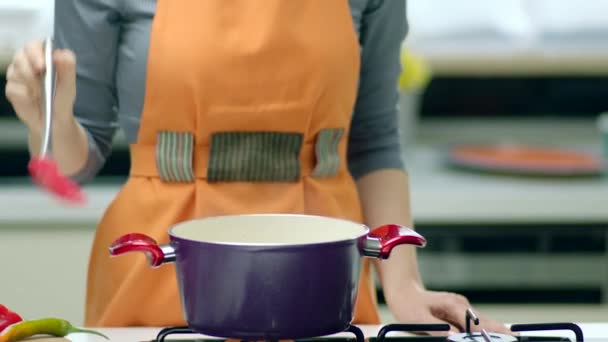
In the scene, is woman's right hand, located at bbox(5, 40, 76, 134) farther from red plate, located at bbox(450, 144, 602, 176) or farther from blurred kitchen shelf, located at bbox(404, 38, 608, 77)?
blurred kitchen shelf, located at bbox(404, 38, 608, 77)

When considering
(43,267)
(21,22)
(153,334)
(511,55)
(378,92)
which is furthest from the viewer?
(511,55)

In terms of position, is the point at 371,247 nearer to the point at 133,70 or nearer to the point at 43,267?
the point at 133,70

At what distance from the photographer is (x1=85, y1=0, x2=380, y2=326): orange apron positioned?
3.63 ft

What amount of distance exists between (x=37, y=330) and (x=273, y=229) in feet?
0.69

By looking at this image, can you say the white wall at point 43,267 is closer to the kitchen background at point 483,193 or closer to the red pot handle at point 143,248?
the kitchen background at point 483,193

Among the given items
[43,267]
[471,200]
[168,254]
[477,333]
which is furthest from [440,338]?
[43,267]

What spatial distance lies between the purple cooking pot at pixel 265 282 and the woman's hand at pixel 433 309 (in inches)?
8.8

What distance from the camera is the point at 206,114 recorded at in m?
1.11

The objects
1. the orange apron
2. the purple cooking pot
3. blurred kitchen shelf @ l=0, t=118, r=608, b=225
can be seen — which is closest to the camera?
the purple cooking pot

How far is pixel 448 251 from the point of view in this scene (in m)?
2.03

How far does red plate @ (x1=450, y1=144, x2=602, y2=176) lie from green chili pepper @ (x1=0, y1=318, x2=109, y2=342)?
140cm

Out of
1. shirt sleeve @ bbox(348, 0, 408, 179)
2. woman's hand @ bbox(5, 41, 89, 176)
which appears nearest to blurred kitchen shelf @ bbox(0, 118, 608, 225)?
shirt sleeve @ bbox(348, 0, 408, 179)

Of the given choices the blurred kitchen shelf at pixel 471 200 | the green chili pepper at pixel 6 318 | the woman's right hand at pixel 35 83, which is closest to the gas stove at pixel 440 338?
the green chili pepper at pixel 6 318

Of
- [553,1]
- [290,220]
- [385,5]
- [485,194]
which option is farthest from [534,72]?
[290,220]
